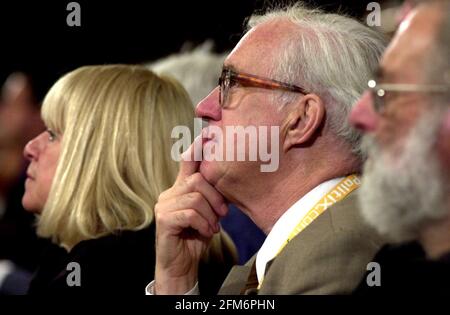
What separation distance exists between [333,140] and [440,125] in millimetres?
739

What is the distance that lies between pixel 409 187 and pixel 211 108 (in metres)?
0.90

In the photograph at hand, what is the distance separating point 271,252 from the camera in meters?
2.50

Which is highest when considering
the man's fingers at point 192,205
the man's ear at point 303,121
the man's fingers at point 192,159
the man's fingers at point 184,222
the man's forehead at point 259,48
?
the man's forehead at point 259,48

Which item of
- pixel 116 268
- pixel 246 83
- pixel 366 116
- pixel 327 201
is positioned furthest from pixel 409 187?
pixel 116 268

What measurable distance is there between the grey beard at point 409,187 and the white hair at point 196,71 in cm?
210

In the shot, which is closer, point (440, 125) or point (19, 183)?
point (440, 125)

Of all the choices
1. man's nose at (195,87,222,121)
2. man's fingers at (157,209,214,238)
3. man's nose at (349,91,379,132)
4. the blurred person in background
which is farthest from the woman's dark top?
the blurred person in background

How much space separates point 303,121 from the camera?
257 cm

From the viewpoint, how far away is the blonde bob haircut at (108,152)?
10.2ft

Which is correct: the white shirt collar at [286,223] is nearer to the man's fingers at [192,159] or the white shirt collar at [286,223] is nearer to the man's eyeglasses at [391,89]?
the man's fingers at [192,159]

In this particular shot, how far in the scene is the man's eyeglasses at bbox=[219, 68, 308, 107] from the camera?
2.58 metres

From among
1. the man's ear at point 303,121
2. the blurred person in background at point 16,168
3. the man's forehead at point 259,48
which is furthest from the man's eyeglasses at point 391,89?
the blurred person in background at point 16,168
